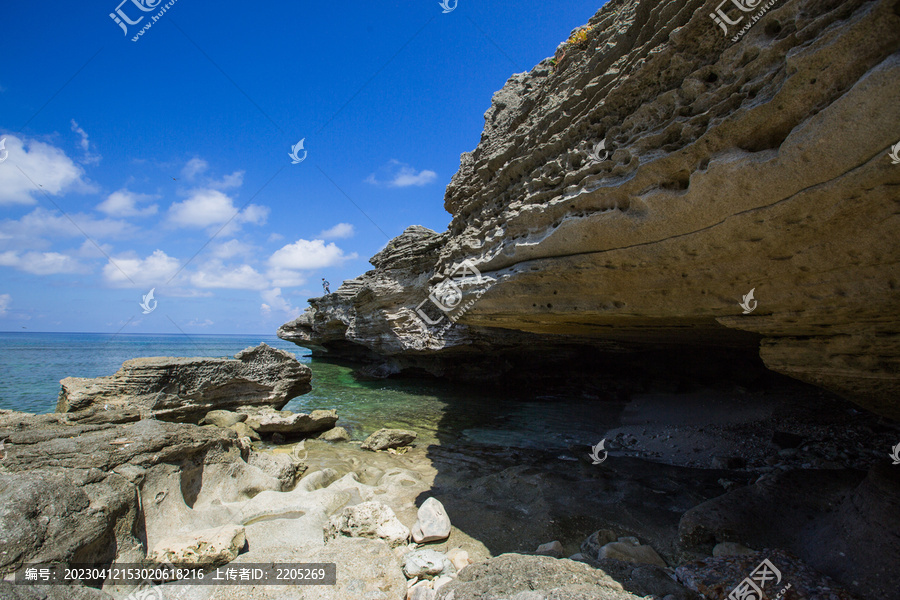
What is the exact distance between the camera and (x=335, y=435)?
27.9 ft

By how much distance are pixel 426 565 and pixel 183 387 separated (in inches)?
291

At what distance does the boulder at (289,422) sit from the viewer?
830 centimetres

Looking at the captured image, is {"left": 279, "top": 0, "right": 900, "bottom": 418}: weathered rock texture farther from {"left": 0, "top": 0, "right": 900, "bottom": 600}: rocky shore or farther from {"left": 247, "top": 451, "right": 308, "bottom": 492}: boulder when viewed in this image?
{"left": 247, "top": 451, "right": 308, "bottom": 492}: boulder

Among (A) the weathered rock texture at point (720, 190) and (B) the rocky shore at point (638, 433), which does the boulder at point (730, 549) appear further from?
(A) the weathered rock texture at point (720, 190)

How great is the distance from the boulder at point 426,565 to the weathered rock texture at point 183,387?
20.3 ft

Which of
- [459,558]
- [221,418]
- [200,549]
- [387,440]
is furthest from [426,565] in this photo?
[221,418]

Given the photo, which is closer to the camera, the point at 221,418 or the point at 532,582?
the point at 532,582

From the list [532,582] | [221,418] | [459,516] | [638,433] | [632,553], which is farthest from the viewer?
[221,418]

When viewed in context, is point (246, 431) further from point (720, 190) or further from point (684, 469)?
point (720, 190)

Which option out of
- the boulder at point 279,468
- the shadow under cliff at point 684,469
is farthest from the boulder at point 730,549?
the boulder at point 279,468

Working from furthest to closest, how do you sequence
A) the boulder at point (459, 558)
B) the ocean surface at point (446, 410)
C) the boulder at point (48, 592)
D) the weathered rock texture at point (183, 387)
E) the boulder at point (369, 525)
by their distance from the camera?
the ocean surface at point (446, 410), the weathered rock texture at point (183, 387), the boulder at point (369, 525), the boulder at point (459, 558), the boulder at point (48, 592)

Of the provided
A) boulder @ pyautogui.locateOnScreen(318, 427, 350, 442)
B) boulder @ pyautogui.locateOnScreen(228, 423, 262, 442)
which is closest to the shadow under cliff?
boulder @ pyautogui.locateOnScreen(318, 427, 350, 442)

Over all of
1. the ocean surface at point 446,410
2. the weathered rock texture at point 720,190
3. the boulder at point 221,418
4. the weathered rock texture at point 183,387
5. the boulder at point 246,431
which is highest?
the weathered rock texture at point 720,190

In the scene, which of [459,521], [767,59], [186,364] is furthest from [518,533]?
[186,364]
